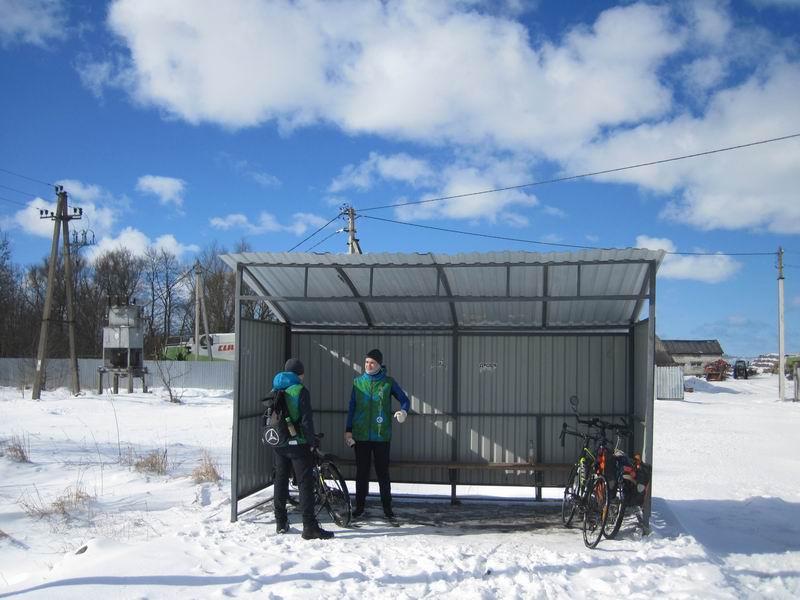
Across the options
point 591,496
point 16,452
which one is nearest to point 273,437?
point 591,496

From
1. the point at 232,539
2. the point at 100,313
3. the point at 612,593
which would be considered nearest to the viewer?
the point at 612,593

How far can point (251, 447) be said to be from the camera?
770 cm

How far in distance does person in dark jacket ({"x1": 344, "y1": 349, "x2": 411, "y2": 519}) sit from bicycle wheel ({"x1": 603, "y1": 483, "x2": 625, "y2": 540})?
2.29 m

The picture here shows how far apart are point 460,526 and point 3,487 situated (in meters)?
Result: 6.45

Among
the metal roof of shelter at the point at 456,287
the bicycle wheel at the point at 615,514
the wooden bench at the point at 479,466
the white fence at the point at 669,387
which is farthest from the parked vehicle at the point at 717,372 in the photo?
the bicycle wheel at the point at 615,514

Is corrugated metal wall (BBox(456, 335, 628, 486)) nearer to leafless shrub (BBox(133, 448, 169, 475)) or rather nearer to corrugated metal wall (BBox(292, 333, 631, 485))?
corrugated metal wall (BBox(292, 333, 631, 485))

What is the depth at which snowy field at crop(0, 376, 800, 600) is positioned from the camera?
5137mm

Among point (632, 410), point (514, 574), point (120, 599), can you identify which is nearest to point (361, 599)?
point (514, 574)

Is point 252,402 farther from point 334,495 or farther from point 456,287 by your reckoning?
point 456,287

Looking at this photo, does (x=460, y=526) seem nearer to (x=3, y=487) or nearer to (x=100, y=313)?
(x=3, y=487)

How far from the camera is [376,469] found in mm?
7473

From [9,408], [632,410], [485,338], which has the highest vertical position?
[485,338]

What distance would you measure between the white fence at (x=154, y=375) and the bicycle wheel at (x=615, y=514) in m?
27.6

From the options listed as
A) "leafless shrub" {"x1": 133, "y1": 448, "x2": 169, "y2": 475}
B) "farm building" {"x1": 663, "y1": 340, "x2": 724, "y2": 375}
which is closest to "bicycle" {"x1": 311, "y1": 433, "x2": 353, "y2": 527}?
"leafless shrub" {"x1": 133, "y1": 448, "x2": 169, "y2": 475}
